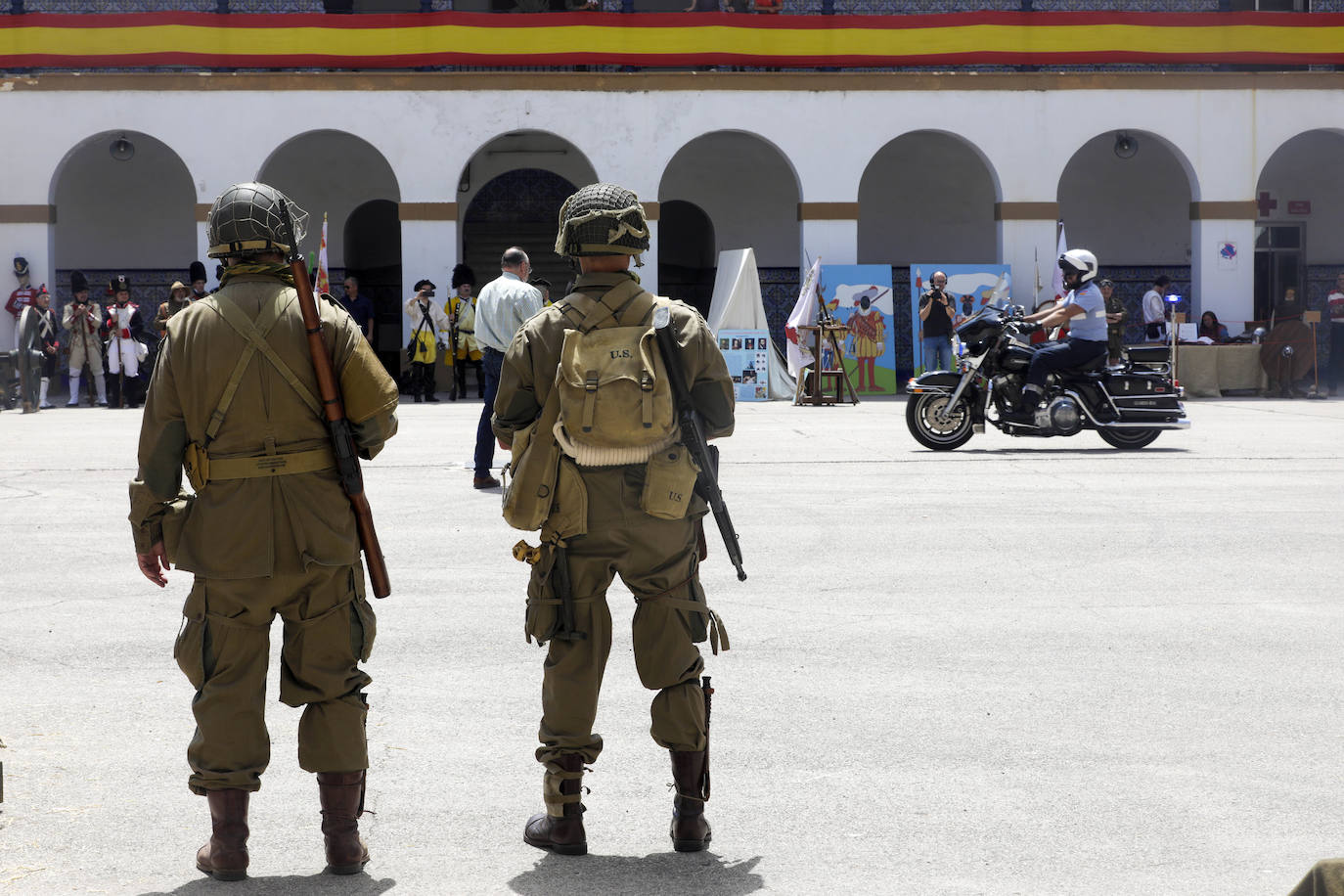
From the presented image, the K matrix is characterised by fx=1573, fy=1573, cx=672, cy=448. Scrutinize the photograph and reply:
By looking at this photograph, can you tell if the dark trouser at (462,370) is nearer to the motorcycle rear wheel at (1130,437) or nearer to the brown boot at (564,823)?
the motorcycle rear wheel at (1130,437)

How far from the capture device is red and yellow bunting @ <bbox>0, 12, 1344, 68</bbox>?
23.2 meters

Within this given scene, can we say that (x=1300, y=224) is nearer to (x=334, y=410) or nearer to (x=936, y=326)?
(x=936, y=326)

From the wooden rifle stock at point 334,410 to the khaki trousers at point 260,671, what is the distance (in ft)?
0.52

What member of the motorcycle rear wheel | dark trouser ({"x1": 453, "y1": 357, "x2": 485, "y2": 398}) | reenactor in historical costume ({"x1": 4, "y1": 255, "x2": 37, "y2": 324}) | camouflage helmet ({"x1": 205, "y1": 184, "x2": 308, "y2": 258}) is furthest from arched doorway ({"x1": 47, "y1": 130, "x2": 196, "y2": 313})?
camouflage helmet ({"x1": 205, "y1": 184, "x2": 308, "y2": 258})

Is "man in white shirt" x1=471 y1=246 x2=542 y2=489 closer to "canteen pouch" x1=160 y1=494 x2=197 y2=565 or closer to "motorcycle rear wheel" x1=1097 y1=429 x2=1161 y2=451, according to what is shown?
"motorcycle rear wheel" x1=1097 y1=429 x2=1161 y2=451

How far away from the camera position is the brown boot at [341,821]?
3.84 meters

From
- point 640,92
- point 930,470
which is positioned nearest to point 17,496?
point 930,470

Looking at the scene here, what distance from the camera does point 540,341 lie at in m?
4.16

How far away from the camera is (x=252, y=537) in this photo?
3844 mm

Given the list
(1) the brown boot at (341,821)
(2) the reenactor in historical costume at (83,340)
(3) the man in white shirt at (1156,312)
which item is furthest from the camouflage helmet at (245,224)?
(3) the man in white shirt at (1156,312)

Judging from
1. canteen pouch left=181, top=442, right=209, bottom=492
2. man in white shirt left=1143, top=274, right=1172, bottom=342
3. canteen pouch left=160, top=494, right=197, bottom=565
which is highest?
man in white shirt left=1143, top=274, right=1172, bottom=342

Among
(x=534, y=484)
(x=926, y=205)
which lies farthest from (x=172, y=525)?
(x=926, y=205)

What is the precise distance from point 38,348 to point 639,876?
2032 cm

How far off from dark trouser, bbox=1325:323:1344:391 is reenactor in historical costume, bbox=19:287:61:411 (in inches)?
766
